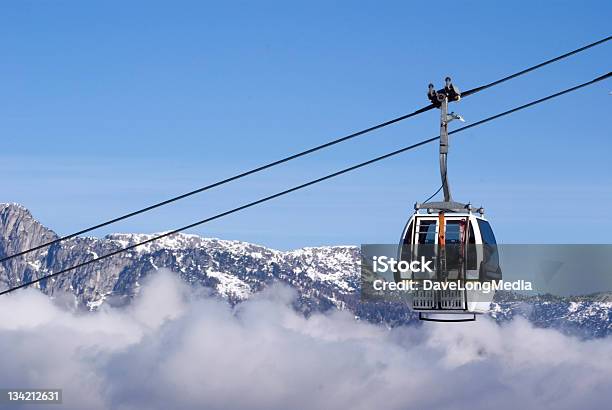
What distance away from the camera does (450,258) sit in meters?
49.4

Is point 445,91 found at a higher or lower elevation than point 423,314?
higher

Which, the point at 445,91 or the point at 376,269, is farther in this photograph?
the point at 376,269

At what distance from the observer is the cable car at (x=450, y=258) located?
4741cm

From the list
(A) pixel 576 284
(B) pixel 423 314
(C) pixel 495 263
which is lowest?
(B) pixel 423 314

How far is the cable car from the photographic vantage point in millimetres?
47406

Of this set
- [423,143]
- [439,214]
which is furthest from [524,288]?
[423,143]

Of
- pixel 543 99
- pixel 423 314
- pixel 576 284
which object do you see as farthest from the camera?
pixel 576 284

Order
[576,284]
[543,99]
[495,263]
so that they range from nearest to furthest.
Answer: [543,99] < [495,263] < [576,284]

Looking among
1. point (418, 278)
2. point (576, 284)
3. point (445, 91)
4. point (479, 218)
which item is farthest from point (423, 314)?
point (576, 284)

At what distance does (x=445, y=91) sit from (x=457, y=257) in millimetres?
9316

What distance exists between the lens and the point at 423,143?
43969 mm

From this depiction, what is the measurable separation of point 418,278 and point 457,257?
1.79 metres

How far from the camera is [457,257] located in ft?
162

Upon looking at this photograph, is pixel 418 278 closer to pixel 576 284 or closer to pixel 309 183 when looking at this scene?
pixel 309 183
